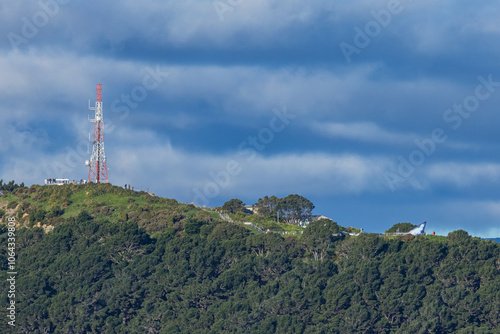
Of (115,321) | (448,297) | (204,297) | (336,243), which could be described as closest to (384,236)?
(336,243)

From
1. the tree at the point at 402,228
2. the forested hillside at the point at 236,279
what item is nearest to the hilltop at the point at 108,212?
the forested hillside at the point at 236,279

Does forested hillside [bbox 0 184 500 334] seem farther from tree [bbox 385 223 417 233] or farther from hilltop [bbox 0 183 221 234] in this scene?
tree [bbox 385 223 417 233]

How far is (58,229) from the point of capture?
7343 inches

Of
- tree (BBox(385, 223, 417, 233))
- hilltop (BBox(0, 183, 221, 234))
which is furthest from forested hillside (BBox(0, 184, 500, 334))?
tree (BBox(385, 223, 417, 233))

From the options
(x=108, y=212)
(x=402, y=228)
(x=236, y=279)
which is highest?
(x=108, y=212)

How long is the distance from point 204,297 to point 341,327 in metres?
24.0

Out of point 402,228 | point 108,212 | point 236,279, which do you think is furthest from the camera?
point 108,212

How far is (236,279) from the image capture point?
561ft

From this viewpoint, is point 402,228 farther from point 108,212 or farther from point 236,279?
point 108,212

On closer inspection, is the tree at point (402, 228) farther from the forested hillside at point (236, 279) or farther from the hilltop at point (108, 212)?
the hilltop at point (108, 212)

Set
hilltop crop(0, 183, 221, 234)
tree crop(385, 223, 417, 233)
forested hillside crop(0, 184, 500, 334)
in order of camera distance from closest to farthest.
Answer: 1. forested hillside crop(0, 184, 500, 334)
2. hilltop crop(0, 183, 221, 234)
3. tree crop(385, 223, 417, 233)

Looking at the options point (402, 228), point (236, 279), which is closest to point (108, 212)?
point (236, 279)

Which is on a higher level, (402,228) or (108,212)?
(108,212)

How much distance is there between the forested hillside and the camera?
162m
